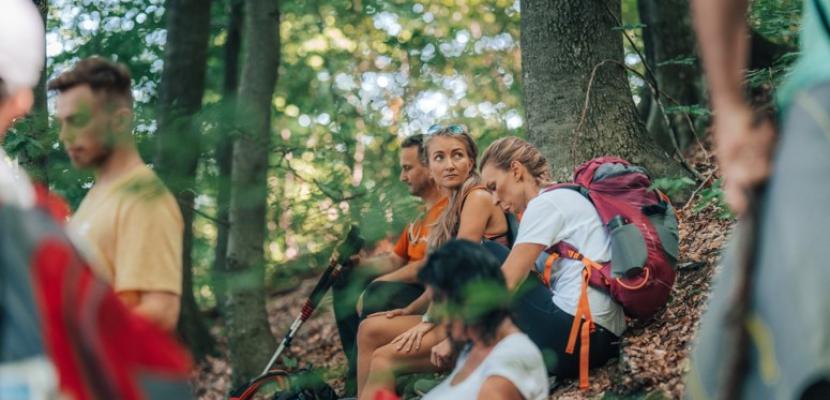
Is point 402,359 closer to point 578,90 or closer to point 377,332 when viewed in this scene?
point 377,332

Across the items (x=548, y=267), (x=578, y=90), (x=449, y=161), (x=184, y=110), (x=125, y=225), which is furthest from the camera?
(x=578, y=90)

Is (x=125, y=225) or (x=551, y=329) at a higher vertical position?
(x=125, y=225)

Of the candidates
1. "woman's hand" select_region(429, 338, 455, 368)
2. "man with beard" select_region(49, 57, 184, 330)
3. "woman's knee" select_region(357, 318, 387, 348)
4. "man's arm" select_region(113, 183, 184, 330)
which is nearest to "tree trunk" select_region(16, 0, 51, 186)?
"man with beard" select_region(49, 57, 184, 330)

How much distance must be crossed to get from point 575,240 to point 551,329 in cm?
49

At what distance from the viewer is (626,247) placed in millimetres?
5316

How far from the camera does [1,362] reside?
1.65 metres

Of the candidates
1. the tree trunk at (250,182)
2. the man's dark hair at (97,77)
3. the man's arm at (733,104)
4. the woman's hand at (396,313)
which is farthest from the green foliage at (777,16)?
the man's arm at (733,104)

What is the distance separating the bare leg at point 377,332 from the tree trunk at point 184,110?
1.00 metres

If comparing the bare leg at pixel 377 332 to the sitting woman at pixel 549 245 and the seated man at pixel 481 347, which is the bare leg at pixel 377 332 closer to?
the sitting woman at pixel 549 245

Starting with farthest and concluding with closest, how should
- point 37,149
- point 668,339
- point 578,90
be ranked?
point 578,90, point 668,339, point 37,149

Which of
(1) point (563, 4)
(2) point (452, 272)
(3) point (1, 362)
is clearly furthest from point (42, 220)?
(1) point (563, 4)

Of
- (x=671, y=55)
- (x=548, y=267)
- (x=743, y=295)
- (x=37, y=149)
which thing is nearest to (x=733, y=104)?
(x=743, y=295)

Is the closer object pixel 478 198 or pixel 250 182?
pixel 250 182

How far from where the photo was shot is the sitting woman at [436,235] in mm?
5070
